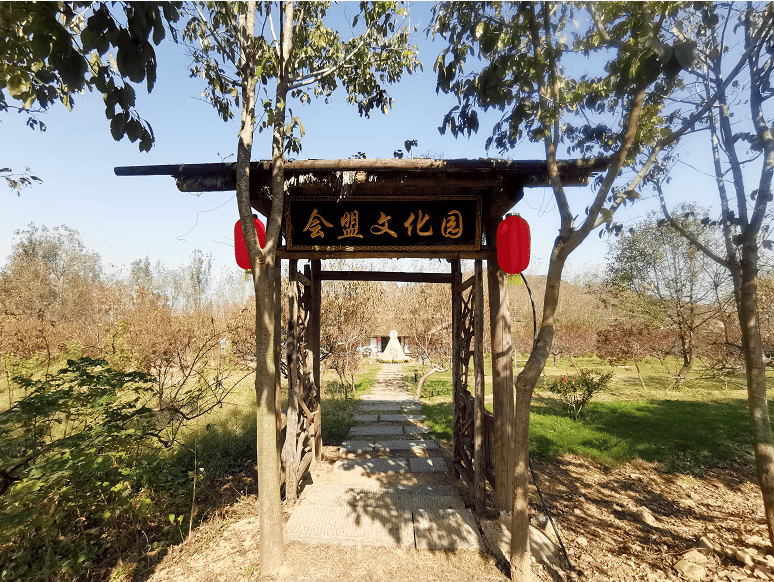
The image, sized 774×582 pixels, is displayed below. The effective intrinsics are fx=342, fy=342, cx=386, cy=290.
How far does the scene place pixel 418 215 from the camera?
425 cm

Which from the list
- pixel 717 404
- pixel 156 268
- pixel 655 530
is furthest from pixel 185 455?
pixel 156 268

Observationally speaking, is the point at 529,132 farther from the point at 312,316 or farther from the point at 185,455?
the point at 185,455

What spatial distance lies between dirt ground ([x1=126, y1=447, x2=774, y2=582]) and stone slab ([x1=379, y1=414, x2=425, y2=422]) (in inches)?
161

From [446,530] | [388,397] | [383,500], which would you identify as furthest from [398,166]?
[388,397]

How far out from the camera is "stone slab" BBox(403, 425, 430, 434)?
25.1 feet

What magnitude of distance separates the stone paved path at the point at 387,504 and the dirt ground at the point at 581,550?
0.15 meters

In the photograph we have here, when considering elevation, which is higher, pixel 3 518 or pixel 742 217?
pixel 742 217

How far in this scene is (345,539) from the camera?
3.68 metres

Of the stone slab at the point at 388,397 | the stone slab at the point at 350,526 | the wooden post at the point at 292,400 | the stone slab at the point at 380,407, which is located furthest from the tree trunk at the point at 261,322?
the stone slab at the point at 388,397

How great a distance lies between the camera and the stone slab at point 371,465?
553 centimetres

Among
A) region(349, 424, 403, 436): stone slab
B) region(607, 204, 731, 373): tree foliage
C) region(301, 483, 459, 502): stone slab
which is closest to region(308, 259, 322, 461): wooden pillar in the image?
region(301, 483, 459, 502): stone slab

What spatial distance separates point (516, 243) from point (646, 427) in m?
7.62

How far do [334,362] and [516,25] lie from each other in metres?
11.3

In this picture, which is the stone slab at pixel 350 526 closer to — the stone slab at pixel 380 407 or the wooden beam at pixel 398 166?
the wooden beam at pixel 398 166
